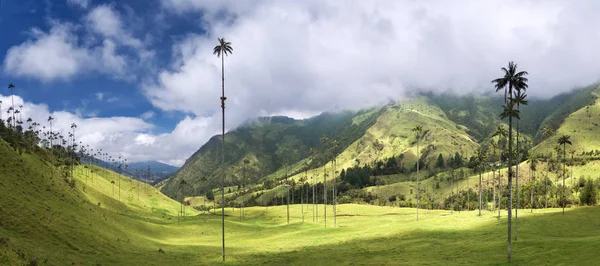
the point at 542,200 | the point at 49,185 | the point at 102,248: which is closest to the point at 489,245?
the point at 102,248

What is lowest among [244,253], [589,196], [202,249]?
[202,249]

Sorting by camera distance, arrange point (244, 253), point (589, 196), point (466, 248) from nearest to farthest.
→ point (466, 248)
point (244, 253)
point (589, 196)

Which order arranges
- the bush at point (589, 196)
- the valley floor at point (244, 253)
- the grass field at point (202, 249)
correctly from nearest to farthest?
1. the valley floor at point (244, 253)
2. the grass field at point (202, 249)
3. the bush at point (589, 196)

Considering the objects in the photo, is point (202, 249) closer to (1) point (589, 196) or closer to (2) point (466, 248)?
(2) point (466, 248)

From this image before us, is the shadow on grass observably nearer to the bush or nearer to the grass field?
the grass field

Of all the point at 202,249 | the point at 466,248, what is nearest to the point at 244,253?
the point at 202,249

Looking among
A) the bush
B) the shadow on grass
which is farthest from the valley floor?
the bush

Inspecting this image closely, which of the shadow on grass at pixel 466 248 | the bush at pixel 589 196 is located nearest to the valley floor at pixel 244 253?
the shadow on grass at pixel 466 248

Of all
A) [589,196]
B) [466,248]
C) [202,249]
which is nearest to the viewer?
[466,248]

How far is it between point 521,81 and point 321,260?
121ft

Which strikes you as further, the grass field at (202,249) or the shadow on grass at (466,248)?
the shadow on grass at (466,248)

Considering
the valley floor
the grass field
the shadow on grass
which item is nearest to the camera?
the valley floor

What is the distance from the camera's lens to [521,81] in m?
48.7

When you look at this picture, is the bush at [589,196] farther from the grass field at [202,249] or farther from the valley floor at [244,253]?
the grass field at [202,249]
